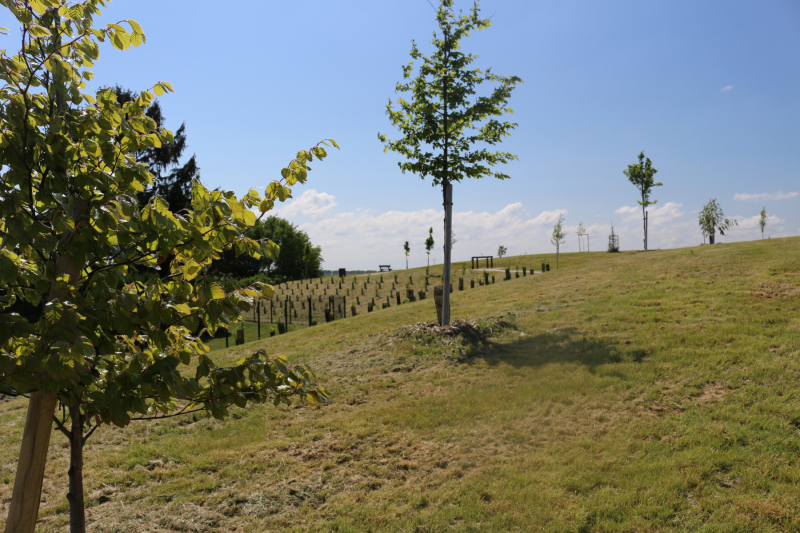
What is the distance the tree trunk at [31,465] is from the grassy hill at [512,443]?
2.18 metres

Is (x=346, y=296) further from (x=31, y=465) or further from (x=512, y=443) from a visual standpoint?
(x=31, y=465)

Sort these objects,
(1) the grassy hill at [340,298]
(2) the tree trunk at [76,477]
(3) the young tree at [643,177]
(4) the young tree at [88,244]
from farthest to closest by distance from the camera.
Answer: (3) the young tree at [643,177], (1) the grassy hill at [340,298], (2) the tree trunk at [76,477], (4) the young tree at [88,244]

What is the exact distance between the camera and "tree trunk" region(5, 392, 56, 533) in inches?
86.0

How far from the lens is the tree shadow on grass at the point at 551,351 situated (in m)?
7.20

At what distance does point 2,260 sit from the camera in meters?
1.76

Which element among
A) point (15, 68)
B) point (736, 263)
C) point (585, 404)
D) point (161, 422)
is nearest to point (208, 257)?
point (15, 68)

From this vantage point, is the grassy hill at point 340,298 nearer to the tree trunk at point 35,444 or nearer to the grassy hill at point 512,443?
the grassy hill at point 512,443

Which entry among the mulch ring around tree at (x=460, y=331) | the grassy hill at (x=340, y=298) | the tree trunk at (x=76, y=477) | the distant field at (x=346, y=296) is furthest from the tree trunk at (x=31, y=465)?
the distant field at (x=346, y=296)

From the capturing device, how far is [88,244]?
2.14 meters

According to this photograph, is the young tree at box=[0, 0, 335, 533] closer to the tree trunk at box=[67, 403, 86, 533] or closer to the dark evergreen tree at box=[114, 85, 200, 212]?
the tree trunk at box=[67, 403, 86, 533]

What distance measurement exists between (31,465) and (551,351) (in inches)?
289

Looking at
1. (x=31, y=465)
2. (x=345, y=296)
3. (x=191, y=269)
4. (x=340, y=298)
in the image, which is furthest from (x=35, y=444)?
(x=345, y=296)

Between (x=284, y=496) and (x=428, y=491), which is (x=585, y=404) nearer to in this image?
(x=428, y=491)

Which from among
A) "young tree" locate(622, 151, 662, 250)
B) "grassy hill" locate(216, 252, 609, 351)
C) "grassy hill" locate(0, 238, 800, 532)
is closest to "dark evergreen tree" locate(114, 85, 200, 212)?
"grassy hill" locate(216, 252, 609, 351)
